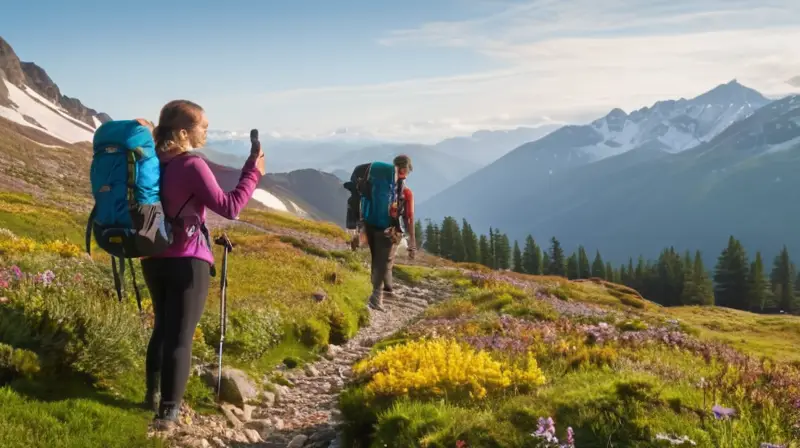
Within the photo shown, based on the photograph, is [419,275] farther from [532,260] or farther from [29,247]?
[532,260]

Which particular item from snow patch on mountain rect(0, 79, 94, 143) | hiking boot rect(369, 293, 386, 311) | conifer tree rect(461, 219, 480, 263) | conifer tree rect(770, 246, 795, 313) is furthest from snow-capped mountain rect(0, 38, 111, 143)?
conifer tree rect(770, 246, 795, 313)

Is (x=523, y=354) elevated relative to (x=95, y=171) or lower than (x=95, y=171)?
lower

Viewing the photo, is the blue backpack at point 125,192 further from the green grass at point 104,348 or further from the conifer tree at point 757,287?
the conifer tree at point 757,287

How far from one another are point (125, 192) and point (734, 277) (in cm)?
12128

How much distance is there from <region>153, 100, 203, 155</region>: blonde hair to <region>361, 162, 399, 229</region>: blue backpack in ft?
28.2

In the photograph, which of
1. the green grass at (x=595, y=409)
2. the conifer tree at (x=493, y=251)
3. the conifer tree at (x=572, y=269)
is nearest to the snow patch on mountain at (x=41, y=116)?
the conifer tree at (x=493, y=251)

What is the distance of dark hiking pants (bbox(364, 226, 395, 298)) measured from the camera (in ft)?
49.5

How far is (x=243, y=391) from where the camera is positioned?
8.66 m

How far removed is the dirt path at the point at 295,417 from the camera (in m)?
7.09

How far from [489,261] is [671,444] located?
126 meters

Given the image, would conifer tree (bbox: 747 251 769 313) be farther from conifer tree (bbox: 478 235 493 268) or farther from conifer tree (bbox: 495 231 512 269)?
conifer tree (bbox: 478 235 493 268)

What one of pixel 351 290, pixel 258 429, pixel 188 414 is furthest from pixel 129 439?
pixel 351 290

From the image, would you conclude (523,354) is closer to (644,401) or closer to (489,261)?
(644,401)

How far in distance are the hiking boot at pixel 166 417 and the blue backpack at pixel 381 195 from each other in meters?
8.73
